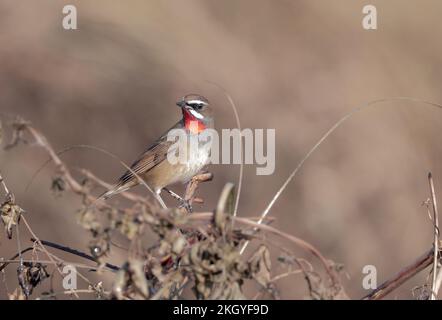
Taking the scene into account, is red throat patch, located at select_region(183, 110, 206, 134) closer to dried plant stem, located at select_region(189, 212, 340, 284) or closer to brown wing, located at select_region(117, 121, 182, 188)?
brown wing, located at select_region(117, 121, 182, 188)

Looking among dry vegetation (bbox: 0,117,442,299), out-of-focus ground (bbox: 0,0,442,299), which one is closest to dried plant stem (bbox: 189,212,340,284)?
dry vegetation (bbox: 0,117,442,299)

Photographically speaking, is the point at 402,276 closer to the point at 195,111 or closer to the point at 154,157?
the point at 195,111

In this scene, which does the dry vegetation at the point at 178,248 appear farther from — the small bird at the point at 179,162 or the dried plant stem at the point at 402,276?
the small bird at the point at 179,162

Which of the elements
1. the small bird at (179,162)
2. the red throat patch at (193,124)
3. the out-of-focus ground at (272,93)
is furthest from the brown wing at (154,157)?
the out-of-focus ground at (272,93)

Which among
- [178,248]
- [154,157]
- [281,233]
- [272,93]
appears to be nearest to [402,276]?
[281,233]

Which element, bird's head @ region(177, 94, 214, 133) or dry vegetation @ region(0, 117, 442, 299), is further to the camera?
bird's head @ region(177, 94, 214, 133)

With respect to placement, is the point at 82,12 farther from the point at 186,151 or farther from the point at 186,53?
the point at 186,151
